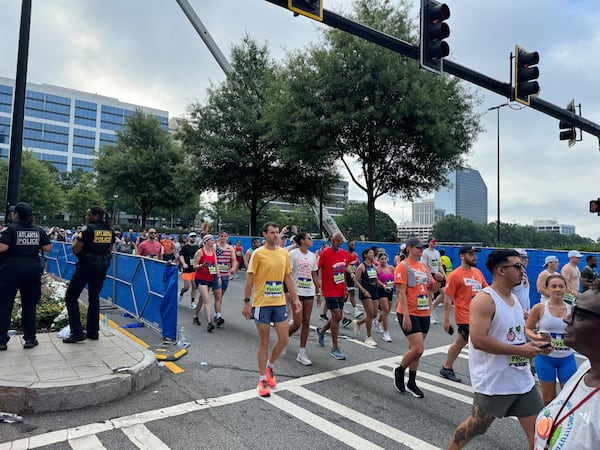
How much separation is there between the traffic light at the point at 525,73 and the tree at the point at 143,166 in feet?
97.0

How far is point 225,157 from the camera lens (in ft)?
88.2

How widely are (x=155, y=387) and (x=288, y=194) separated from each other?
25.6m

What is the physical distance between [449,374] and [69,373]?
4.68 metres

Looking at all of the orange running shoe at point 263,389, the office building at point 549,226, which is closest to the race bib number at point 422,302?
the orange running shoe at point 263,389

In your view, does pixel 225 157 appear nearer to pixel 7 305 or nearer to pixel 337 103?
pixel 337 103

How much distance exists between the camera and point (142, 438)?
373 cm

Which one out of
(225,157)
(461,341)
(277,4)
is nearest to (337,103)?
(225,157)

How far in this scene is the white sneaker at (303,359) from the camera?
613cm

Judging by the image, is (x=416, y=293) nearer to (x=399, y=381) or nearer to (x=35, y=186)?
(x=399, y=381)

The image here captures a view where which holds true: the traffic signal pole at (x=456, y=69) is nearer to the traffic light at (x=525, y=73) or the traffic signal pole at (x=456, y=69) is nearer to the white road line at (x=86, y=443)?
the traffic light at (x=525, y=73)

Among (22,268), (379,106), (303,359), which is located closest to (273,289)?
(303,359)

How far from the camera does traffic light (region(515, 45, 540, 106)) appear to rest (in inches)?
337

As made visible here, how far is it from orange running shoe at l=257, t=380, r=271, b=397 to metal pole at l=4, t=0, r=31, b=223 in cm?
547

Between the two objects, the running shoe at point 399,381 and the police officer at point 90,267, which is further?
the police officer at point 90,267
